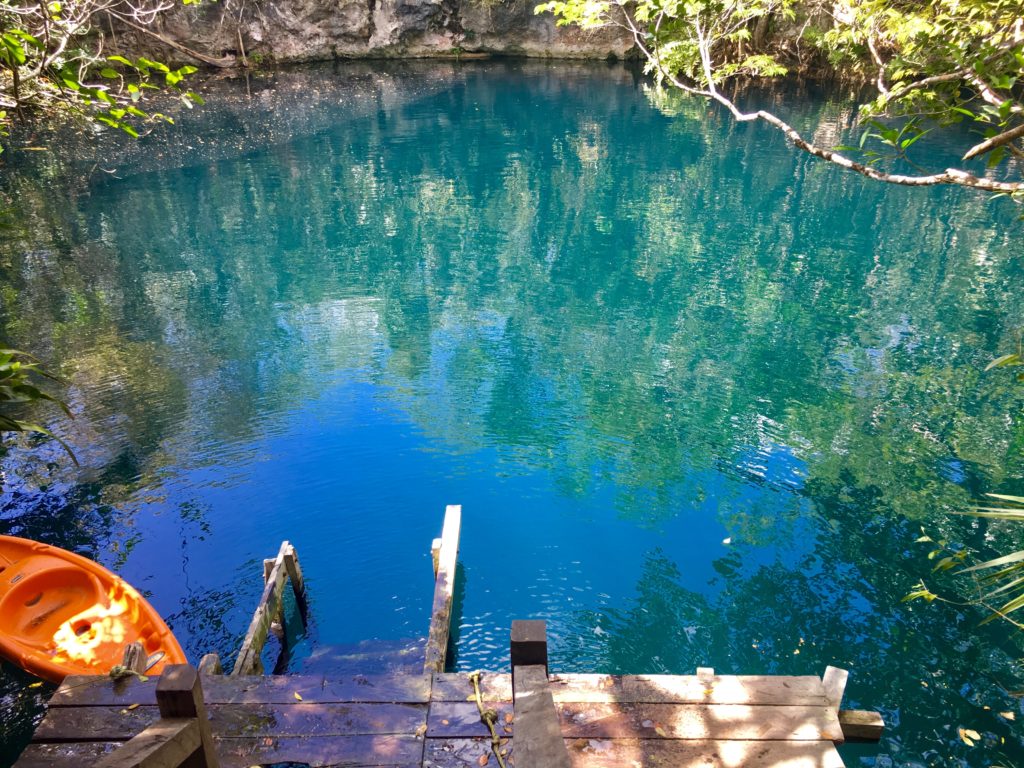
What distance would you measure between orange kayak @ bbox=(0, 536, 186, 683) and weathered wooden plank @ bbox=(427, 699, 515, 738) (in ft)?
6.41

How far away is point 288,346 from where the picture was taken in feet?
32.1

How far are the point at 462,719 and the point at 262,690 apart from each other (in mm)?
994

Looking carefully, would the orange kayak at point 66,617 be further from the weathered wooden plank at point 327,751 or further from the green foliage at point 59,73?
the green foliage at point 59,73

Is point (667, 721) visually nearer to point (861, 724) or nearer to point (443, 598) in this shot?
point (861, 724)

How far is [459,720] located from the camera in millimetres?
3455

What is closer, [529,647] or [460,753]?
[529,647]

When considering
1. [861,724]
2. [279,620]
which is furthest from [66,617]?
[861,724]

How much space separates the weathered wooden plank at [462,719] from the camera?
133 inches

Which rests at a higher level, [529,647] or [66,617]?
[529,647]

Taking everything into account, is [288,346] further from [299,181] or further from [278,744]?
[299,181]

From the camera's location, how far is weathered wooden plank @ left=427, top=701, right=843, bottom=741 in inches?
132

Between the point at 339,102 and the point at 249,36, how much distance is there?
6781mm

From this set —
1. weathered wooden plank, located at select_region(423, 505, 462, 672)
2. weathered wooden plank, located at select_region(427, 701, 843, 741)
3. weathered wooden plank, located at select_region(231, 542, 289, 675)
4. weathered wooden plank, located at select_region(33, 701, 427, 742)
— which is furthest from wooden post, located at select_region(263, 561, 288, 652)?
weathered wooden plank, located at select_region(427, 701, 843, 741)

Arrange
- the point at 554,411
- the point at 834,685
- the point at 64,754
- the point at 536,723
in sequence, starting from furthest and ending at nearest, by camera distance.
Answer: the point at 554,411 → the point at 834,685 → the point at 64,754 → the point at 536,723
